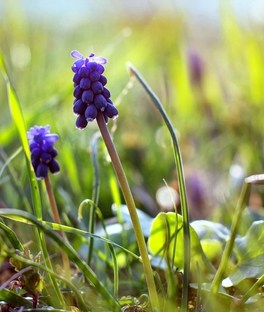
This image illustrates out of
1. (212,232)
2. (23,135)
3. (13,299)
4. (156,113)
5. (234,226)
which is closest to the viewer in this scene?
(234,226)

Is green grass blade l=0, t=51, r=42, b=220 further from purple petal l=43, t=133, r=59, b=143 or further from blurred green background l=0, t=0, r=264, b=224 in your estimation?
blurred green background l=0, t=0, r=264, b=224

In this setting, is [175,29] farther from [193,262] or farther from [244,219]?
[193,262]

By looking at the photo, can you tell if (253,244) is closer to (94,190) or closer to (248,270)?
(248,270)

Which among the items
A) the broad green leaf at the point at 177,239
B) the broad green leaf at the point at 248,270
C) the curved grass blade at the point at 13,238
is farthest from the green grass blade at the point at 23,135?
the broad green leaf at the point at 248,270

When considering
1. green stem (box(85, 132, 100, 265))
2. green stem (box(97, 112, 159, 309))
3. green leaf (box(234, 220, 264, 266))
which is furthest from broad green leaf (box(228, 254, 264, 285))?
green stem (box(85, 132, 100, 265))

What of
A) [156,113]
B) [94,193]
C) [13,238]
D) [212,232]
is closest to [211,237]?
[212,232]

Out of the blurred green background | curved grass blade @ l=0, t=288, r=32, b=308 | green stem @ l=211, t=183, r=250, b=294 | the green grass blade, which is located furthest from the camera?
the blurred green background

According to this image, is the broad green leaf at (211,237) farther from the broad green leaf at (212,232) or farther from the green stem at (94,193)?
the green stem at (94,193)
